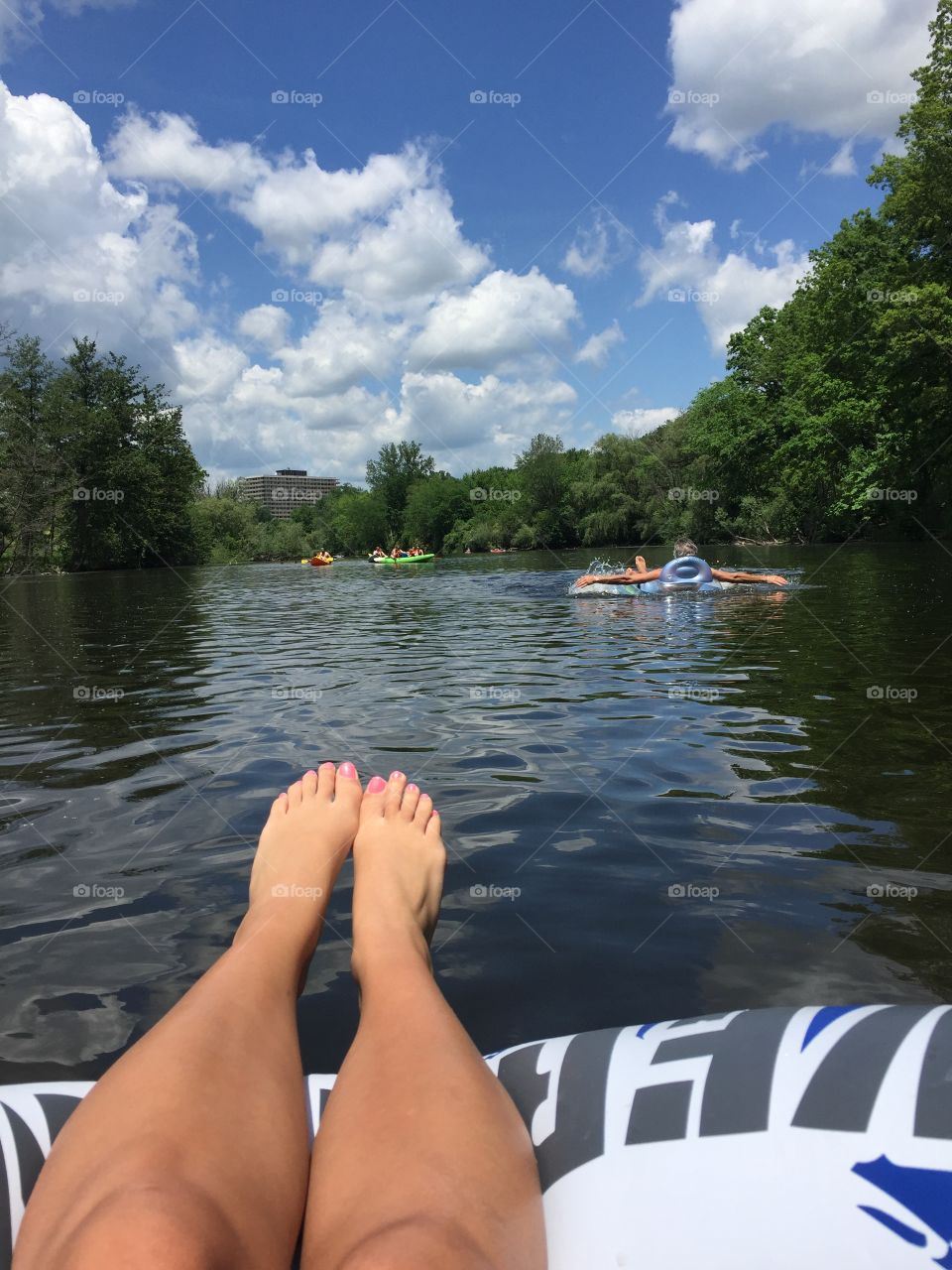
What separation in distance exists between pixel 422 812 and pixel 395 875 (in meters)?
0.47

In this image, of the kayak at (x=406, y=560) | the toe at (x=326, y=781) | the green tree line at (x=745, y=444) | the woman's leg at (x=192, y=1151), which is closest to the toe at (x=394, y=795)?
the toe at (x=326, y=781)

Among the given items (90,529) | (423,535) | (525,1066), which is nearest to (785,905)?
(525,1066)

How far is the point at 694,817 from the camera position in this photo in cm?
336

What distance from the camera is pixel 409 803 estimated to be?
9.32 feet

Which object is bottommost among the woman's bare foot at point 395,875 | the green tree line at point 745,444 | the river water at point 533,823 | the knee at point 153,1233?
the river water at point 533,823

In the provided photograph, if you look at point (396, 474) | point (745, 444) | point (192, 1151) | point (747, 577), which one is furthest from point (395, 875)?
point (396, 474)

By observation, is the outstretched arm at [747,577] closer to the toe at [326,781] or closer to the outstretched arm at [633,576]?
the outstretched arm at [633,576]

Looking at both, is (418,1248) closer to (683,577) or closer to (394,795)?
(394,795)

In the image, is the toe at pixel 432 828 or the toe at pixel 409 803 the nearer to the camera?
the toe at pixel 432 828

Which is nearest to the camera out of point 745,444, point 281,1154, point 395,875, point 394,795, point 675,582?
point 281,1154

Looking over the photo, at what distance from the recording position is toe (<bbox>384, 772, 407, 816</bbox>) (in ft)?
9.18

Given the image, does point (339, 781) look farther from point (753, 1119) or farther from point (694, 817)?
point (753, 1119)

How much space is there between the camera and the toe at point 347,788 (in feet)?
9.37

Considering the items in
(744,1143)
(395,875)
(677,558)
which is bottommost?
(395,875)
